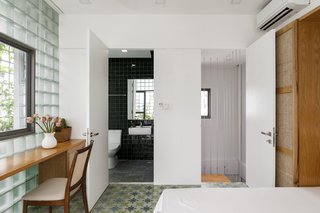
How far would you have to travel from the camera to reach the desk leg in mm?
2406

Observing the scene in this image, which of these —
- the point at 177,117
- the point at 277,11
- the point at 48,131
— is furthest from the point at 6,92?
the point at 277,11

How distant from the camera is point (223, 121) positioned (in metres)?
3.73

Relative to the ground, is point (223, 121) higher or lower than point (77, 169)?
higher

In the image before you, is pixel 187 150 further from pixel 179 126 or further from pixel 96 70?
pixel 96 70

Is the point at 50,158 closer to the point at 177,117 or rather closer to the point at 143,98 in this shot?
the point at 177,117

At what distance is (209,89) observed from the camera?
12.3ft

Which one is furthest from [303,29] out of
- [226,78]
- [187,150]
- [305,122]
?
[187,150]

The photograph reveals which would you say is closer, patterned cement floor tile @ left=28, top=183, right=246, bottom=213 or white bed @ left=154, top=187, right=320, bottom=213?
white bed @ left=154, top=187, right=320, bottom=213

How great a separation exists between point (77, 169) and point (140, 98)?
2574 mm

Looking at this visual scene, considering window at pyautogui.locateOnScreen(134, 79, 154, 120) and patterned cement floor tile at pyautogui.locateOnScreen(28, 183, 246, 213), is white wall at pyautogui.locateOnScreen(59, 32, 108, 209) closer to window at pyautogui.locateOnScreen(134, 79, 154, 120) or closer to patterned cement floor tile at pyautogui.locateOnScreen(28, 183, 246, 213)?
patterned cement floor tile at pyautogui.locateOnScreen(28, 183, 246, 213)

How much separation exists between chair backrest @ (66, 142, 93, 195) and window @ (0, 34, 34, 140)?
78 centimetres

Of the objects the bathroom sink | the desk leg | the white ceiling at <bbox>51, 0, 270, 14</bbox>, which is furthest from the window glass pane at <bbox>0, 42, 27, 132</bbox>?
the bathroom sink

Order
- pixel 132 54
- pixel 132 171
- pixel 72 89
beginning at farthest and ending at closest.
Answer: pixel 132 54 < pixel 132 171 < pixel 72 89

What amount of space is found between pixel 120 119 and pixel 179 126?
1781 mm
